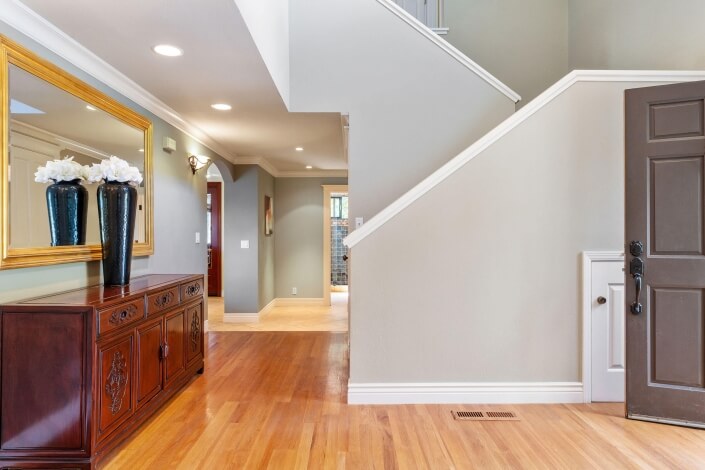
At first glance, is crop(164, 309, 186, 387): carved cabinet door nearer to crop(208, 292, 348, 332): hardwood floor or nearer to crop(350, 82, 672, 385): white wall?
crop(350, 82, 672, 385): white wall

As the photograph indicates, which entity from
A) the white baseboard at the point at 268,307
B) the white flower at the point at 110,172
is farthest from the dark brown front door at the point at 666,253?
the white baseboard at the point at 268,307

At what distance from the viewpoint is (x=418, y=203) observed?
9.02 feet

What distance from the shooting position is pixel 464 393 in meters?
2.76

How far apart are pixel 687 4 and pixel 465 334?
118 inches

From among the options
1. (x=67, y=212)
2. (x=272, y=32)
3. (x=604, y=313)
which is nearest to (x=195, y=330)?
(x=67, y=212)

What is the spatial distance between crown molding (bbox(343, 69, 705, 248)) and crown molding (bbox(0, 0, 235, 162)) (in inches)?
77.4

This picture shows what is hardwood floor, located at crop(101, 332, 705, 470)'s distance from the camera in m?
2.06

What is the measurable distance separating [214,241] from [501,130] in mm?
6379

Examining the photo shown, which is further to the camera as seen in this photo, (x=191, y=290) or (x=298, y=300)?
(x=298, y=300)

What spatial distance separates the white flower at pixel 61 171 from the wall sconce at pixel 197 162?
185 cm

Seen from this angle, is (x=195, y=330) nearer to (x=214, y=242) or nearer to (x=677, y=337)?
(x=677, y=337)

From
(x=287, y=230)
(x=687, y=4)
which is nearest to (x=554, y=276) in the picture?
(x=687, y=4)

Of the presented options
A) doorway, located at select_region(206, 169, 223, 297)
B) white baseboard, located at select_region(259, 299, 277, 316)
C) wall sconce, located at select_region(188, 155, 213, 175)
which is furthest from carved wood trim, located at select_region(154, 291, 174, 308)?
doorway, located at select_region(206, 169, 223, 297)

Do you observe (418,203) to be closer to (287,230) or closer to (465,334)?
(465,334)
